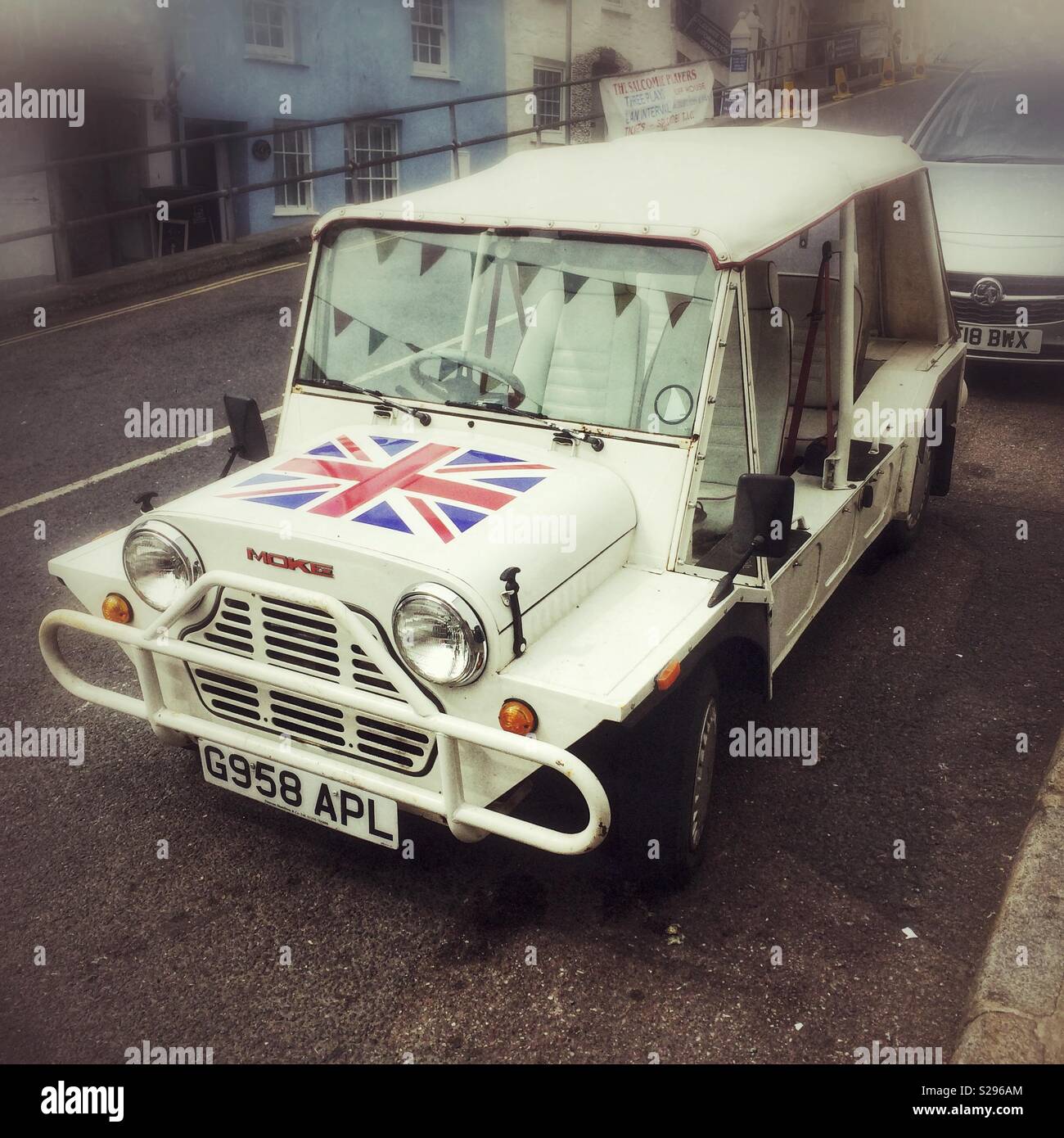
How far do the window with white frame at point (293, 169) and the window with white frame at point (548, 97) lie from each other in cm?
607

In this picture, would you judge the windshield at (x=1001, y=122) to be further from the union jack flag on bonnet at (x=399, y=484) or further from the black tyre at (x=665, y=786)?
the black tyre at (x=665, y=786)

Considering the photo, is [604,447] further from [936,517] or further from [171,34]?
[171,34]

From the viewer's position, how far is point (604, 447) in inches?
154

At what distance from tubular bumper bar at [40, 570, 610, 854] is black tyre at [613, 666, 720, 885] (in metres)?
0.28

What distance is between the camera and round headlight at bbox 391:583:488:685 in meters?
3.14

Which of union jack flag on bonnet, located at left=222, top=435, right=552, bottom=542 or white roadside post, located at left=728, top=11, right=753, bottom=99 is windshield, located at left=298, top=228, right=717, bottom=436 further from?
white roadside post, located at left=728, top=11, right=753, bottom=99

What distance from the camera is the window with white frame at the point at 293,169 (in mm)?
17969

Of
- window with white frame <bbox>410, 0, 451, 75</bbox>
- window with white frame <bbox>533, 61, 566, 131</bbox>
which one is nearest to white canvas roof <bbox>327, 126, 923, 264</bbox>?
window with white frame <bbox>410, 0, 451, 75</bbox>

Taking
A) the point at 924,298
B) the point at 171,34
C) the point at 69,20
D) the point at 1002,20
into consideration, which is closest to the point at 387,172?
the point at 171,34

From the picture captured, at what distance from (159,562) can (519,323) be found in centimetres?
153

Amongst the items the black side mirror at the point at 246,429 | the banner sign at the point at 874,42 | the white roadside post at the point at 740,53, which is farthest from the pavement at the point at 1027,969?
the banner sign at the point at 874,42

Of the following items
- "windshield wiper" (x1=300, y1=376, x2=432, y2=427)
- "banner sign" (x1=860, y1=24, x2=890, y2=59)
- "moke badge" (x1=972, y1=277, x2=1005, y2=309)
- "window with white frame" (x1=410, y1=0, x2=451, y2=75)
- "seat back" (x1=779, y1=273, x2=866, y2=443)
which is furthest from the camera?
"banner sign" (x1=860, y1=24, x2=890, y2=59)

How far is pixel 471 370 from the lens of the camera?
4164mm

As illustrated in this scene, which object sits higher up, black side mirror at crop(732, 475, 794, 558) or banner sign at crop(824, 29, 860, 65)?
banner sign at crop(824, 29, 860, 65)
